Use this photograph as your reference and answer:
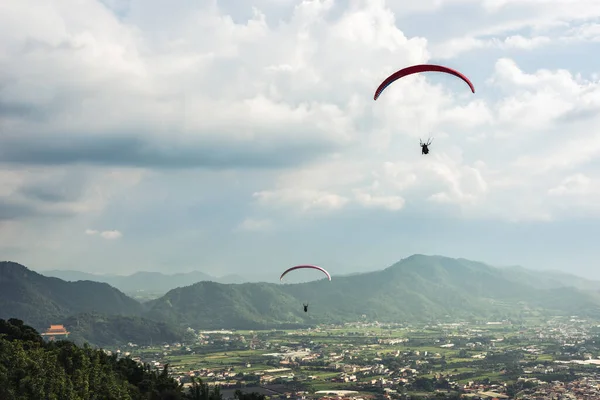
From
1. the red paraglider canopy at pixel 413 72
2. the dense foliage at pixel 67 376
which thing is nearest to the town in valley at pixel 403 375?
the dense foliage at pixel 67 376

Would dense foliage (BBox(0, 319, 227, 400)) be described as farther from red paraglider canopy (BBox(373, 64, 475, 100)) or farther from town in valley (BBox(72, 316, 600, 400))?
town in valley (BBox(72, 316, 600, 400))

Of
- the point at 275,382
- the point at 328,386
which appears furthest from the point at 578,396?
the point at 275,382

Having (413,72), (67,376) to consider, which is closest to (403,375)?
(67,376)

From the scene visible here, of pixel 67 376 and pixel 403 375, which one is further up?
pixel 67 376

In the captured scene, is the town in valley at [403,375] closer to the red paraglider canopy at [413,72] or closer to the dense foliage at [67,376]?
the dense foliage at [67,376]

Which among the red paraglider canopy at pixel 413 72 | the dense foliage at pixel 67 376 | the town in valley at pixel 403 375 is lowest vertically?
the town in valley at pixel 403 375

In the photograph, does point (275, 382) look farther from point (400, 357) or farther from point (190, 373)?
point (400, 357)

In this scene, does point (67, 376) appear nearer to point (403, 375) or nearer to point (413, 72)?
point (413, 72)

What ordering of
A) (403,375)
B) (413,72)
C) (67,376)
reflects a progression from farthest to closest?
(403,375), (67,376), (413,72)
